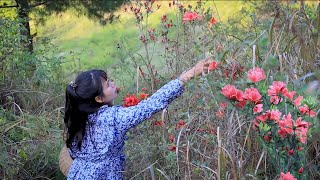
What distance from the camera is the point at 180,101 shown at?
3164 millimetres

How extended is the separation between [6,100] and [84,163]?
1843mm

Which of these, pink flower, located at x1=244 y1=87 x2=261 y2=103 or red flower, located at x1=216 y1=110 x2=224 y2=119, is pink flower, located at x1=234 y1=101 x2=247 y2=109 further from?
red flower, located at x1=216 y1=110 x2=224 y2=119

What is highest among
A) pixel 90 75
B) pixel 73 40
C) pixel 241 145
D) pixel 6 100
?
pixel 90 75

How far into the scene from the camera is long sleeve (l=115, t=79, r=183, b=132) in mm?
2420

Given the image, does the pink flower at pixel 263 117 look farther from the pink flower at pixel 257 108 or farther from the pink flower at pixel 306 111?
the pink flower at pixel 306 111

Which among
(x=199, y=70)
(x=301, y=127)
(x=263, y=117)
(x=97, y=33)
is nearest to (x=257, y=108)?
(x=263, y=117)

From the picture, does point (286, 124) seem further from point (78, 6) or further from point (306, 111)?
point (78, 6)

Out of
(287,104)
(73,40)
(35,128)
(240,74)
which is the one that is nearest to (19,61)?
(35,128)

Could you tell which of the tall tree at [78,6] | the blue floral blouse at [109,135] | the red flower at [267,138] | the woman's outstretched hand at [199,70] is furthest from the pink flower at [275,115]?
the tall tree at [78,6]

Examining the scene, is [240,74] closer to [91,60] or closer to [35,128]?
[35,128]

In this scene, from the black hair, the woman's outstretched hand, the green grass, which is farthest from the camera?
A: the green grass

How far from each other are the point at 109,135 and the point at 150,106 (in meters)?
0.27

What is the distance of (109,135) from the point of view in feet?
8.34

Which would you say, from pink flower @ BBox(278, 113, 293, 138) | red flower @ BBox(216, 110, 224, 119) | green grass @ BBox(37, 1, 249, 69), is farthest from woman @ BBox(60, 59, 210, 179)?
green grass @ BBox(37, 1, 249, 69)
